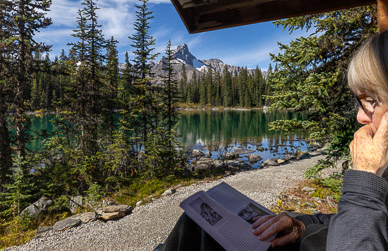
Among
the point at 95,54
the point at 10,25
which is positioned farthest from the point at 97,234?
the point at 95,54

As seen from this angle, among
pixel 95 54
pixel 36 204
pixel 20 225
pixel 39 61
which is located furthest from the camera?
pixel 95 54

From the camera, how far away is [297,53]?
4320 millimetres

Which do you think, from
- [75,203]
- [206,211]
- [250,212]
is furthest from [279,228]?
[75,203]

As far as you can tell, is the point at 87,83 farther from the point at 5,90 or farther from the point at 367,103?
the point at 367,103

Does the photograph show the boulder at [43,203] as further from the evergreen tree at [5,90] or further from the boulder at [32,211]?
the evergreen tree at [5,90]

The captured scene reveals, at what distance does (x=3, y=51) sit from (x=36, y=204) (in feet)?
16.3

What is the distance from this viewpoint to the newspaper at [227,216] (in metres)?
1.04

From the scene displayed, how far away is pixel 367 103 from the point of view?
2.66 feet

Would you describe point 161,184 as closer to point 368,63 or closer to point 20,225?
point 20,225

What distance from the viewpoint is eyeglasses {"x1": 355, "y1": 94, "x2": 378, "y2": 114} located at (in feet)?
2.57

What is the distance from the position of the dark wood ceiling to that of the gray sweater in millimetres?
1694

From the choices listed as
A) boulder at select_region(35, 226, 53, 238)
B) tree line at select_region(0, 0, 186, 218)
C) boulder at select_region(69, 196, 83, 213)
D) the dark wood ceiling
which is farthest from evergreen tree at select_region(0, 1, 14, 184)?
Answer: the dark wood ceiling

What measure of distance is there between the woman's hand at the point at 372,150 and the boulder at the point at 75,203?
6.61 meters

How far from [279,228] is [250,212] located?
0.25 metres
